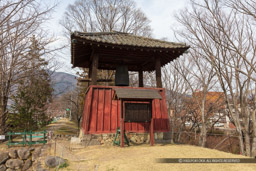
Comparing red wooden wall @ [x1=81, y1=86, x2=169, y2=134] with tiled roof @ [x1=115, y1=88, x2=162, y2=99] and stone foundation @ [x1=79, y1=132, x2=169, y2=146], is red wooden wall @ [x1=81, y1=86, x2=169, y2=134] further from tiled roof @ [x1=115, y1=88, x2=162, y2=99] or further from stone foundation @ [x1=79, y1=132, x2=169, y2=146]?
tiled roof @ [x1=115, y1=88, x2=162, y2=99]

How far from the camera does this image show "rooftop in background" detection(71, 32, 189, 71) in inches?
377

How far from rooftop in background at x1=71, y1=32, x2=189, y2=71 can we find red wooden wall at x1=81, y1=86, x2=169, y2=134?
2.32 m

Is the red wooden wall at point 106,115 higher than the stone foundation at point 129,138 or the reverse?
higher

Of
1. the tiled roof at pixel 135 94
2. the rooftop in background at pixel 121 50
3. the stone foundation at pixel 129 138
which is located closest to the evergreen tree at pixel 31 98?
the rooftop in background at pixel 121 50

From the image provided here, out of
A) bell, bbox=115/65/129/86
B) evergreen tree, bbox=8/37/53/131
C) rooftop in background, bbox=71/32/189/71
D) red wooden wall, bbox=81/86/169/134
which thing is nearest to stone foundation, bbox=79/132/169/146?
red wooden wall, bbox=81/86/169/134

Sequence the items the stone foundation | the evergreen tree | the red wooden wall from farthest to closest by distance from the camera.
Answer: the evergreen tree
the red wooden wall
the stone foundation

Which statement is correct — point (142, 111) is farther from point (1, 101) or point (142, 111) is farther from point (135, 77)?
point (135, 77)

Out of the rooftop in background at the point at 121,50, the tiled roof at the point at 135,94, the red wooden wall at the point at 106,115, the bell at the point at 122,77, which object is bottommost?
the red wooden wall at the point at 106,115

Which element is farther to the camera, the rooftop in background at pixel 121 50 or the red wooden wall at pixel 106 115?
the red wooden wall at pixel 106 115

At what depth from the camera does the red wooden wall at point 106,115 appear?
Answer: 9812mm

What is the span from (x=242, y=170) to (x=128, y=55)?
835cm

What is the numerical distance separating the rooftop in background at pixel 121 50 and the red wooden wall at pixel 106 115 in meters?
2.32

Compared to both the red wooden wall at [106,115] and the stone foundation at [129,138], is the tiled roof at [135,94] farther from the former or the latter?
the stone foundation at [129,138]

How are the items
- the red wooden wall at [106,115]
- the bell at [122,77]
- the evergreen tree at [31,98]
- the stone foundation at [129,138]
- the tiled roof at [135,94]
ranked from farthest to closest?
the evergreen tree at [31,98]
the bell at [122,77]
the red wooden wall at [106,115]
the stone foundation at [129,138]
the tiled roof at [135,94]
